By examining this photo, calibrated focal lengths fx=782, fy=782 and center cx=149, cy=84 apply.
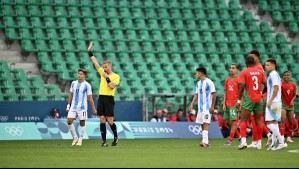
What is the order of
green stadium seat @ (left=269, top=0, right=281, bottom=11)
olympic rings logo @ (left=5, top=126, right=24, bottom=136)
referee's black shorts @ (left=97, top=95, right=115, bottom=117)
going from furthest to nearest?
green stadium seat @ (left=269, top=0, right=281, bottom=11)
olympic rings logo @ (left=5, top=126, right=24, bottom=136)
referee's black shorts @ (left=97, top=95, right=115, bottom=117)

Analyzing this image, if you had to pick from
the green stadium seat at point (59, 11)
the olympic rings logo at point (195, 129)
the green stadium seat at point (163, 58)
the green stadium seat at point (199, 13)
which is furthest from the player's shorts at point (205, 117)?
the green stadium seat at point (199, 13)

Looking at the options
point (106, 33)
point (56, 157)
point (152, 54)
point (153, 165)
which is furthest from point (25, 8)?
point (153, 165)

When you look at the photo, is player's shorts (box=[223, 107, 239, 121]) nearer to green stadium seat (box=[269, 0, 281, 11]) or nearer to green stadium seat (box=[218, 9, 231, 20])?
green stadium seat (box=[218, 9, 231, 20])

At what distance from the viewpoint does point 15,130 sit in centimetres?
2680

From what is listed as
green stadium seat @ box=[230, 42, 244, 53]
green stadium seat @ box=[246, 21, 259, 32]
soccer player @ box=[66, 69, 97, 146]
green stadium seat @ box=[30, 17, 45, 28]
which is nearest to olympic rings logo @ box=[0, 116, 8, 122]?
green stadium seat @ box=[30, 17, 45, 28]

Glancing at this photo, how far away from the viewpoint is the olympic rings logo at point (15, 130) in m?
26.6

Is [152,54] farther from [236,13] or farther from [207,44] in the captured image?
[236,13]

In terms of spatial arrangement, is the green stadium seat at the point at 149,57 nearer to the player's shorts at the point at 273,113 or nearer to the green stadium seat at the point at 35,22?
the green stadium seat at the point at 35,22

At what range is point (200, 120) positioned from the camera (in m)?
21.5

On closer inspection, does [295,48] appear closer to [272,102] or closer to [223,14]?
[223,14]

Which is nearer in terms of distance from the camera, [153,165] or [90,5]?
[153,165]

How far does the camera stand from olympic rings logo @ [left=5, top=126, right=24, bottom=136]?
26.6m

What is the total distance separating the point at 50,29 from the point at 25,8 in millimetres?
1636

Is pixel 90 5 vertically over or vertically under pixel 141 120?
over
